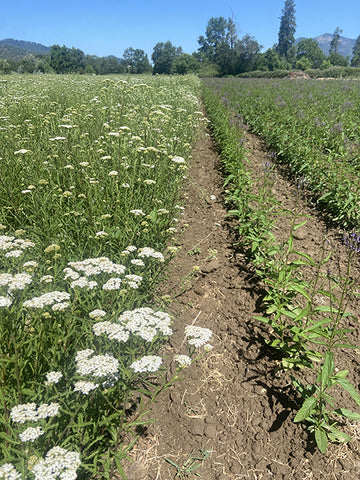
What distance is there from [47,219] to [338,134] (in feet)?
22.7

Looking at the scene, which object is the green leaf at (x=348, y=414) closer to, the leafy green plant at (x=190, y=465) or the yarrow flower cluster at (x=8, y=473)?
the leafy green plant at (x=190, y=465)

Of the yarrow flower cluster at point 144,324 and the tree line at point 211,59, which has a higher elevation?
the tree line at point 211,59

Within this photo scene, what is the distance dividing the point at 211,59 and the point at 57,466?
88.9 metres

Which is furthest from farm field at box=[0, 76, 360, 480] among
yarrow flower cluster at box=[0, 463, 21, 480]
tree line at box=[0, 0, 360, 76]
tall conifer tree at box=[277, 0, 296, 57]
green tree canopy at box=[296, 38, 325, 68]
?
tall conifer tree at box=[277, 0, 296, 57]

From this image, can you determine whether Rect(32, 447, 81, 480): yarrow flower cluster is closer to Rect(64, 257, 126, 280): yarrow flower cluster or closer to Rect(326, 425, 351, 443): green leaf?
Rect(64, 257, 126, 280): yarrow flower cluster

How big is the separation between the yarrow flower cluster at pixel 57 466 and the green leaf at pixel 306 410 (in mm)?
1416

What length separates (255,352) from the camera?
2822mm

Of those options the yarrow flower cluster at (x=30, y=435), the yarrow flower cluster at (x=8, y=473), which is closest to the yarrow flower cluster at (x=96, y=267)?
the yarrow flower cluster at (x=30, y=435)

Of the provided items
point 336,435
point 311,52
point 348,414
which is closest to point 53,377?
point 336,435

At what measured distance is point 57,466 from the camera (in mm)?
1282

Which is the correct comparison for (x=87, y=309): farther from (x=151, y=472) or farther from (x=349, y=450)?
(x=349, y=450)

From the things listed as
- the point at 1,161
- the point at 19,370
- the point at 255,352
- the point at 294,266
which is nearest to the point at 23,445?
the point at 19,370

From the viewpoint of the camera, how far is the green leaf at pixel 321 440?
194cm

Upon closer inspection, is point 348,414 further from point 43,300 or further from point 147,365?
point 43,300
